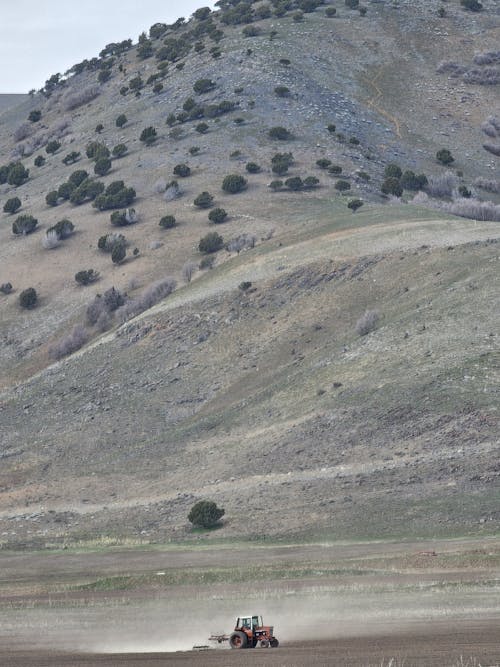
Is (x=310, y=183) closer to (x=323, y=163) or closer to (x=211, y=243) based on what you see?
(x=323, y=163)

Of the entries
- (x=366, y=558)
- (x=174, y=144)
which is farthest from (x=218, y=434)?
(x=174, y=144)

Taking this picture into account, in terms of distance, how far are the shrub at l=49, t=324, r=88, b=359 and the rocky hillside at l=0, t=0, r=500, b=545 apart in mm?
211

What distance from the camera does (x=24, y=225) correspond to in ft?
321

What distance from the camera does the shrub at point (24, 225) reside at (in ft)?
320

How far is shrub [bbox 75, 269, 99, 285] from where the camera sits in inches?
3287

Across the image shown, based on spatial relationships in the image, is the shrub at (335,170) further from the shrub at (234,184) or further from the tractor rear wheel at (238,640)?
the tractor rear wheel at (238,640)

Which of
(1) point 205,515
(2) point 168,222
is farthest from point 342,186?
(1) point 205,515

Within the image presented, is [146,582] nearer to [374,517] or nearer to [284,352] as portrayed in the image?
[374,517]

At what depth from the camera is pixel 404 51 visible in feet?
418

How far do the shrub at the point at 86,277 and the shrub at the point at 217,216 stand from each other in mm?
9918

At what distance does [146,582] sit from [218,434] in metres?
20.9

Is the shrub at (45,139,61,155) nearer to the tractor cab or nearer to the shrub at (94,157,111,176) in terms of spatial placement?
the shrub at (94,157,111,176)

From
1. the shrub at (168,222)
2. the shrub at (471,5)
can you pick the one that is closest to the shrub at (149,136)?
the shrub at (168,222)

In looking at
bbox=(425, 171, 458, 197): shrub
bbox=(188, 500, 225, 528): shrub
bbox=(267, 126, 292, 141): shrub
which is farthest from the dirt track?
bbox=(267, 126, 292, 141): shrub
